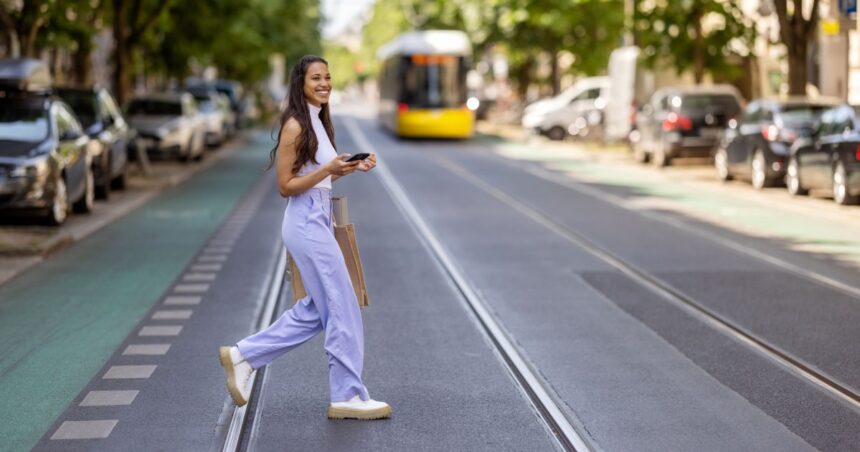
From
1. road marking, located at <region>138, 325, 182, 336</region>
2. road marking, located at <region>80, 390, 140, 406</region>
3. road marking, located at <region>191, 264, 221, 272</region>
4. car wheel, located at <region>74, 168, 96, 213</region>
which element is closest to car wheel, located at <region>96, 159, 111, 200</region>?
car wheel, located at <region>74, 168, 96, 213</region>

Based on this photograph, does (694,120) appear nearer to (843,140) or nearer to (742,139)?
(742,139)

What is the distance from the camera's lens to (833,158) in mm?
21516

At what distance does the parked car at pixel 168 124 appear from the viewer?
32.9m

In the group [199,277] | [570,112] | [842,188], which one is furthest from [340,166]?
[570,112]

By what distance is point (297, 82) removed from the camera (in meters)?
7.18

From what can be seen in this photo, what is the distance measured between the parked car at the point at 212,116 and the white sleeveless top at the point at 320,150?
107 ft

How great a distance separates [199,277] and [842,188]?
11.2 metres

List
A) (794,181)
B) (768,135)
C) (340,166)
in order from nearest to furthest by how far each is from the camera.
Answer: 1. (340,166)
2. (794,181)
3. (768,135)

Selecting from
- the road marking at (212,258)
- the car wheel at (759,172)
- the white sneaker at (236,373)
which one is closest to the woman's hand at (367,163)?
the white sneaker at (236,373)

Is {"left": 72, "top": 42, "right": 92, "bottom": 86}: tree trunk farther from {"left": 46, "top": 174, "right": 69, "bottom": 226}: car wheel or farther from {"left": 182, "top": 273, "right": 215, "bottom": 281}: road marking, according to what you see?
{"left": 182, "top": 273, "right": 215, "bottom": 281}: road marking

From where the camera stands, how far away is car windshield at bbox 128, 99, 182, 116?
3466 centimetres

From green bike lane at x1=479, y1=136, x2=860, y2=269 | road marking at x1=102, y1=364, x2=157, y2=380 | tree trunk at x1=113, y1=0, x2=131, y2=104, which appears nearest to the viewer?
road marking at x1=102, y1=364, x2=157, y2=380

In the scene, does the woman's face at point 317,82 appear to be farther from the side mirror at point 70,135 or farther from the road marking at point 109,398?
the side mirror at point 70,135

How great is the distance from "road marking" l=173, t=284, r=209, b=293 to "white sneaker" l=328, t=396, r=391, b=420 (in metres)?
5.45
